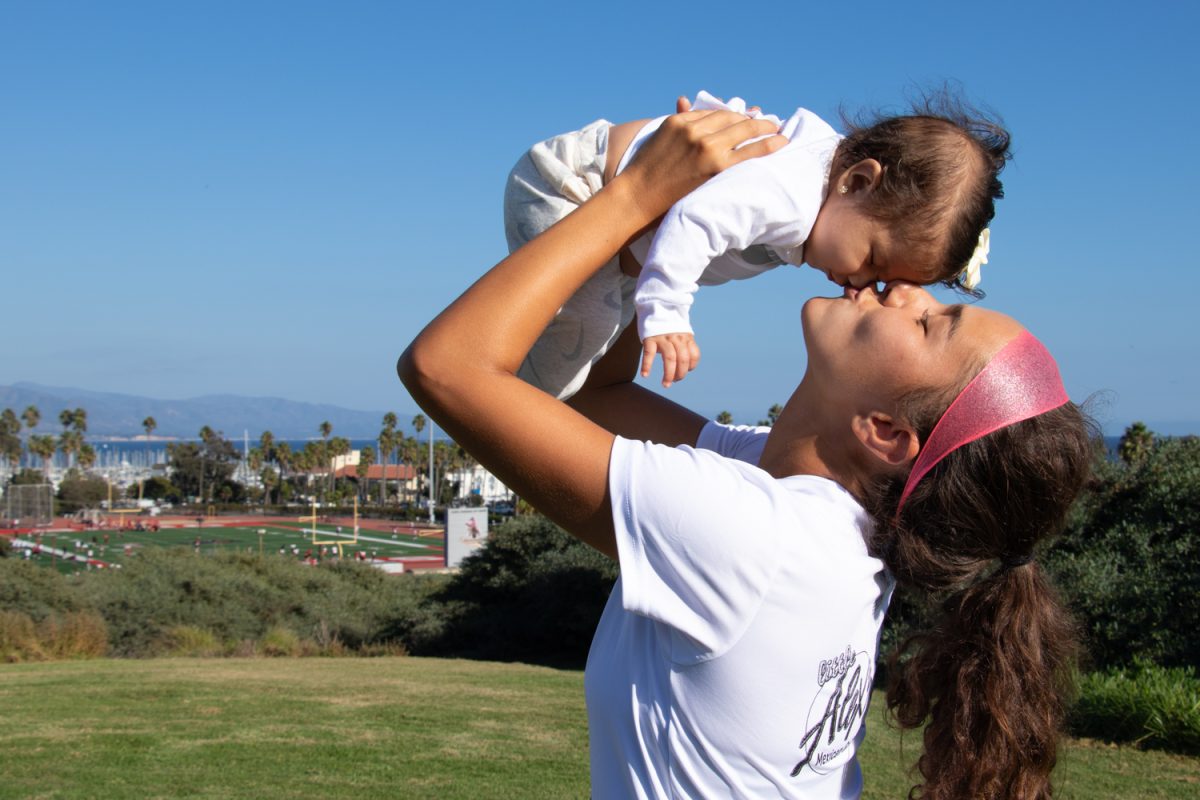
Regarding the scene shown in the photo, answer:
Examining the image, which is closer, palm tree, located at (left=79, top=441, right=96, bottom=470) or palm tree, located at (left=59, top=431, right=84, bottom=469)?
palm tree, located at (left=59, top=431, right=84, bottom=469)

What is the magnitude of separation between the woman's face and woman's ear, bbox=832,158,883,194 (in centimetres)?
34

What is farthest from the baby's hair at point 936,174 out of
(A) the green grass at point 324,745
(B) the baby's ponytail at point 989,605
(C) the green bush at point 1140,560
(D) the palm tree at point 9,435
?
(D) the palm tree at point 9,435

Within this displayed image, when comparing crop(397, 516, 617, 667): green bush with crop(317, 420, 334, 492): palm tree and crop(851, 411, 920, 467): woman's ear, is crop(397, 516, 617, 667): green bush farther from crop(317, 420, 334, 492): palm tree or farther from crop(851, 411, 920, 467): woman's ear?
crop(317, 420, 334, 492): palm tree

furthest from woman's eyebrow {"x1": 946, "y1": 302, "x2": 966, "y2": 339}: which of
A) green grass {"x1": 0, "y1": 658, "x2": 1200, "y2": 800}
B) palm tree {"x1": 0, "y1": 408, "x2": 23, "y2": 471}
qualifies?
palm tree {"x1": 0, "y1": 408, "x2": 23, "y2": 471}

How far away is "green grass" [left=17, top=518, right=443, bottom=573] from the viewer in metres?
57.4

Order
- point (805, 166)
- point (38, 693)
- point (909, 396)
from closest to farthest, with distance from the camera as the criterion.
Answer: point (909, 396) < point (805, 166) < point (38, 693)

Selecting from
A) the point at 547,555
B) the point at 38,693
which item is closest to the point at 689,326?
the point at 38,693

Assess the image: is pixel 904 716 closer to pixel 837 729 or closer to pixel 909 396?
pixel 837 729

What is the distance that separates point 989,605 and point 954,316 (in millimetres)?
569

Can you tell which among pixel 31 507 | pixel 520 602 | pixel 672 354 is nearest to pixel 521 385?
pixel 672 354

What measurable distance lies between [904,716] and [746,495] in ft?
2.53

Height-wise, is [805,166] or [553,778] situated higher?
[805,166]

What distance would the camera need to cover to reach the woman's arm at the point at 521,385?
156cm

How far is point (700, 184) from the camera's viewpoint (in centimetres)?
184
